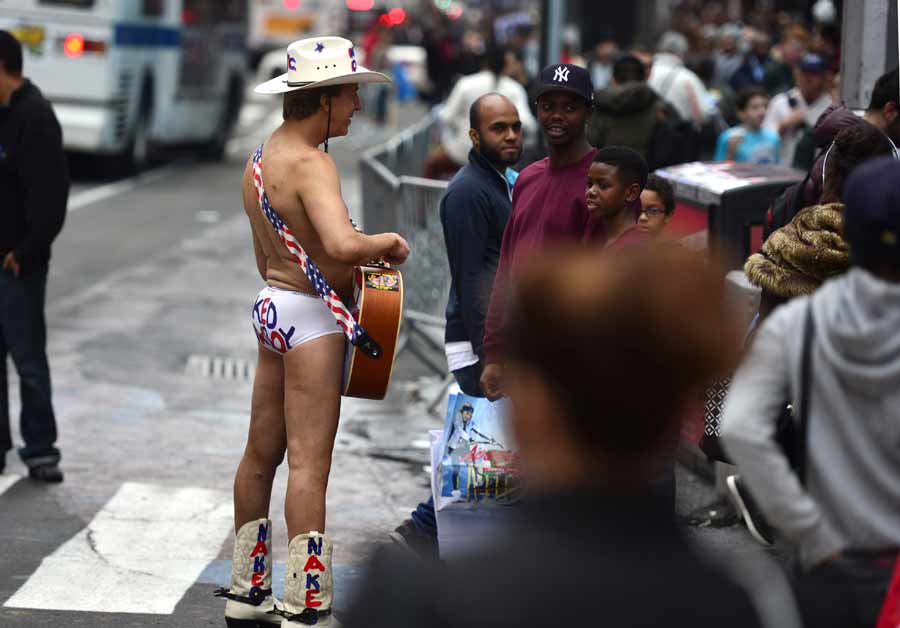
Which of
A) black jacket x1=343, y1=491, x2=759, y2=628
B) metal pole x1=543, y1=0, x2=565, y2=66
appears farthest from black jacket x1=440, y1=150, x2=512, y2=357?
metal pole x1=543, y1=0, x2=565, y2=66

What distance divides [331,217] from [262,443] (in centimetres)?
→ 84

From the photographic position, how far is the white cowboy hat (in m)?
5.15

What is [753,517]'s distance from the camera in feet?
21.9

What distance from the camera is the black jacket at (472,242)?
19.9 feet

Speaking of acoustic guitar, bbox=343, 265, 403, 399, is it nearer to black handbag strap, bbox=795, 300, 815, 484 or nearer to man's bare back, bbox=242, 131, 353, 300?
man's bare back, bbox=242, 131, 353, 300

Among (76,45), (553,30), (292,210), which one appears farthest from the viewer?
(76,45)

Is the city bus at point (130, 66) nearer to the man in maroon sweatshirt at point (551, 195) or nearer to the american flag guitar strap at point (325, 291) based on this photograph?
the man in maroon sweatshirt at point (551, 195)

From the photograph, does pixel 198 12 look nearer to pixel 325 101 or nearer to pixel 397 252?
pixel 325 101

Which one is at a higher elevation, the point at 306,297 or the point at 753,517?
the point at 306,297

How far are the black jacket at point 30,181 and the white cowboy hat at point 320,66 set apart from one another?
2379 mm

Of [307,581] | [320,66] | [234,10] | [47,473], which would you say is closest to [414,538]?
[307,581]

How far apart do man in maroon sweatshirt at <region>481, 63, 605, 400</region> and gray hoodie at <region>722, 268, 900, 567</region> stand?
8.03 ft

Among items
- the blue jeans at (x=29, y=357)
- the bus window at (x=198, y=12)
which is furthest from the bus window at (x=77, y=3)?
the blue jeans at (x=29, y=357)

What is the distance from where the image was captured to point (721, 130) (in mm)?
16344
